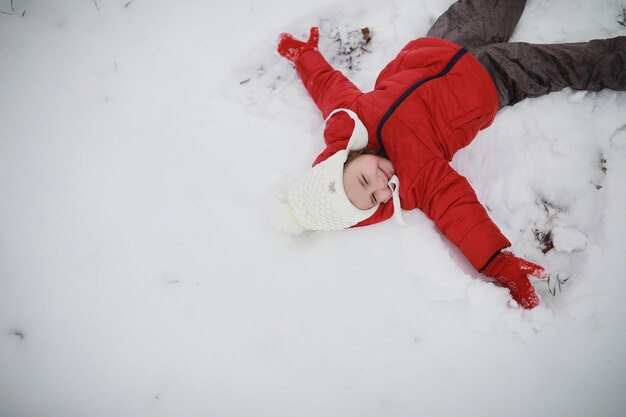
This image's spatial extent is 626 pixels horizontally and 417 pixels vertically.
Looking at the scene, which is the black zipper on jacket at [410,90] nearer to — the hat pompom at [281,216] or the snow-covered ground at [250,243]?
the snow-covered ground at [250,243]

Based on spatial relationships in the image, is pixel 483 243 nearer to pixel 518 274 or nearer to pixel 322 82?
pixel 518 274

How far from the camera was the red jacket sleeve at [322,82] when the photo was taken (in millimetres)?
2209

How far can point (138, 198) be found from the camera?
2244mm

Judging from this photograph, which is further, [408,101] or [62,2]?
[62,2]

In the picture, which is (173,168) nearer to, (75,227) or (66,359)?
(75,227)

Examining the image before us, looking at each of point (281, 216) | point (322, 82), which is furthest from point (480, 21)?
point (281, 216)

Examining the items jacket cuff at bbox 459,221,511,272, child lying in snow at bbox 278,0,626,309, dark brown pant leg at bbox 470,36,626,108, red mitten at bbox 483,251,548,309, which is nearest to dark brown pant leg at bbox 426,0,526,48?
child lying in snow at bbox 278,0,626,309

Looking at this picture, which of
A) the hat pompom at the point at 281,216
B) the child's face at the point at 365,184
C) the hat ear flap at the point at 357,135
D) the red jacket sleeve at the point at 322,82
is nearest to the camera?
the child's face at the point at 365,184

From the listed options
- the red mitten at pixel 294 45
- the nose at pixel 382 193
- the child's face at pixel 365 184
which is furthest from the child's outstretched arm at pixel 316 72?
the nose at pixel 382 193

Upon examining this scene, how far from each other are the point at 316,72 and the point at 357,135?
597 mm

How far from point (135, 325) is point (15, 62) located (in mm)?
1850

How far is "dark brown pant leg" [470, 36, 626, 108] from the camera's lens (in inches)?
81.5

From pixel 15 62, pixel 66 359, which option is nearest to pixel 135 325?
pixel 66 359

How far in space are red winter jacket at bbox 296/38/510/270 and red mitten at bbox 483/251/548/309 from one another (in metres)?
0.12
